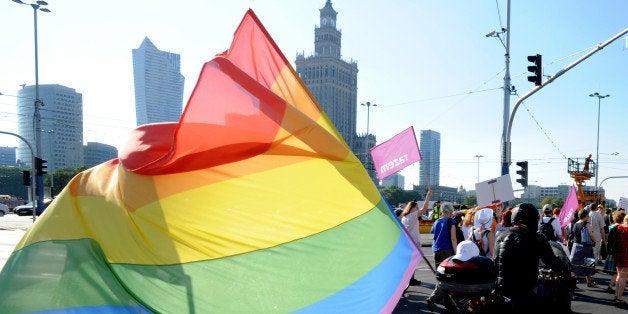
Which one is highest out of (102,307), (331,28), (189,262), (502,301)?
(331,28)

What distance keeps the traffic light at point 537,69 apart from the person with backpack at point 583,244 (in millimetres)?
4976

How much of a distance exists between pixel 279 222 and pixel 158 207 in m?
0.69

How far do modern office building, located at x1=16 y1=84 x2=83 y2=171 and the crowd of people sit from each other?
3613cm

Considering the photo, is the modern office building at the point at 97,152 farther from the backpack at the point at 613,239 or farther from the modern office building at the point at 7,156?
the backpack at the point at 613,239

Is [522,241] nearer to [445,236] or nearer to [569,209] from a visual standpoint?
[445,236]

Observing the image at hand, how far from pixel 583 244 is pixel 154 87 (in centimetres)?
10570

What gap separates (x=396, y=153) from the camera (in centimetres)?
1072

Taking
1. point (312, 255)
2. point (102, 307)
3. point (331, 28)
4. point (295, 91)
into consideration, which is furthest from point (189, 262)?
point (331, 28)

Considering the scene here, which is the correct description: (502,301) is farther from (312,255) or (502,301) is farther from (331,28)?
(331,28)

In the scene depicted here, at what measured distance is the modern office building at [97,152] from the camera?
3270 inches

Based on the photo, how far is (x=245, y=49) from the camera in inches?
129

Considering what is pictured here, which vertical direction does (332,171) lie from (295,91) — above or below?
below

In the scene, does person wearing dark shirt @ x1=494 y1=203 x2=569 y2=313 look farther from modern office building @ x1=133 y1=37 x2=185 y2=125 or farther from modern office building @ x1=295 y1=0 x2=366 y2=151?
modern office building @ x1=133 y1=37 x2=185 y2=125

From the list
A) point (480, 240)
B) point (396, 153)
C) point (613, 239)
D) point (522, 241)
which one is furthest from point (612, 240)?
point (522, 241)
